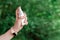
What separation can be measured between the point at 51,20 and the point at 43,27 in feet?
0.52

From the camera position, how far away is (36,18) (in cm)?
337

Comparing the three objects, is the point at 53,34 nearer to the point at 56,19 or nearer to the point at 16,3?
the point at 56,19

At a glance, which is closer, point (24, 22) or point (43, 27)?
point (24, 22)

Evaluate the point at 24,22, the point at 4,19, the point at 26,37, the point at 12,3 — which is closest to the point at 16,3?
the point at 12,3

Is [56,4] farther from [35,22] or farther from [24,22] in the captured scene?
[24,22]

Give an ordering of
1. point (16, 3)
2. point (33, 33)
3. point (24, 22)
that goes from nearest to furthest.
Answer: point (24, 22) → point (16, 3) → point (33, 33)

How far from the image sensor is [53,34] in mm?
3387

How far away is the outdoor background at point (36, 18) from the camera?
3250 millimetres

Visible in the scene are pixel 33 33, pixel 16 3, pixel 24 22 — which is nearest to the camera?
pixel 24 22

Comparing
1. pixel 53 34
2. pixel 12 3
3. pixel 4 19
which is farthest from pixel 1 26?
pixel 53 34

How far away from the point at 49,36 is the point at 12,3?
747 mm

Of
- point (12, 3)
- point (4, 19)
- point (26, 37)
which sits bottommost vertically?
point (26, 37)

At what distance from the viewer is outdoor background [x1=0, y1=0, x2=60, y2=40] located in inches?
128

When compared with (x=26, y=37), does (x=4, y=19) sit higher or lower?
higher
